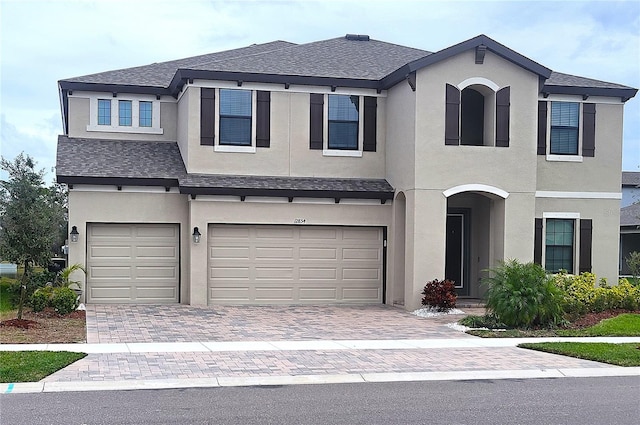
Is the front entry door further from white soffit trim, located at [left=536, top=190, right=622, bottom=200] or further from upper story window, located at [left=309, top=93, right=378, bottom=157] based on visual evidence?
upper story window, located at [left=309, top=93, right=378, bottom=157]

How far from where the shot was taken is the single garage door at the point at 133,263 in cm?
2100

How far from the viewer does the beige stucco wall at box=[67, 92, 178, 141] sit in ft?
75.0

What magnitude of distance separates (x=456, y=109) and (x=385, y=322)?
238 inches

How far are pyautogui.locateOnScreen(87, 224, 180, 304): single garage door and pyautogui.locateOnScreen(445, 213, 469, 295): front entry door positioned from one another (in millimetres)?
7860

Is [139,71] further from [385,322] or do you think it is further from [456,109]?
[385,322]

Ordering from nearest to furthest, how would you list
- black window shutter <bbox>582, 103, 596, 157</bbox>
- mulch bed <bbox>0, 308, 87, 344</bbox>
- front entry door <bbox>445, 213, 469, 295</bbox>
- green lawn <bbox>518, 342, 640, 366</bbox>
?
1. green lawn <bbox>518, 342, 640, 366</bbox>
2. mulch bed <bbox>0, 308, 87, 344</bbox>
3. black window shutter <bbox>582, 103, 596, 157</bbox>
4. front entry door <bbox>445, 213, 469, 295</bbox>

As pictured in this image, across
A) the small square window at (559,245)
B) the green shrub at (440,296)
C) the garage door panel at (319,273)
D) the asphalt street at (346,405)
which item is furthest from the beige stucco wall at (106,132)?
the asphalt street at (346,405)

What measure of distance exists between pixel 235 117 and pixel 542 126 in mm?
8732

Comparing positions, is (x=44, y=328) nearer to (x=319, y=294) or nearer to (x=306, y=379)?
(x=306, y=379)

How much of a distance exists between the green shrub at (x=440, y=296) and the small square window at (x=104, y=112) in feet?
35.3

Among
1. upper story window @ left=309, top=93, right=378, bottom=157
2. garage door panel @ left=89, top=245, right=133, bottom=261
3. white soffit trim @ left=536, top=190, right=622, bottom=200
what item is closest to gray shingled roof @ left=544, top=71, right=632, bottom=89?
white soffit trim @ left=536, top=190, right=622, bottom=200

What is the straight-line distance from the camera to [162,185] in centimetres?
2119

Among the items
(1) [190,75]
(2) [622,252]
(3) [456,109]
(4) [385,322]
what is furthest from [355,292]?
(2) [622,252]

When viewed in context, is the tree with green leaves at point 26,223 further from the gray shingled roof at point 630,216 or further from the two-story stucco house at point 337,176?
the gray shingled roof at point 630,216
